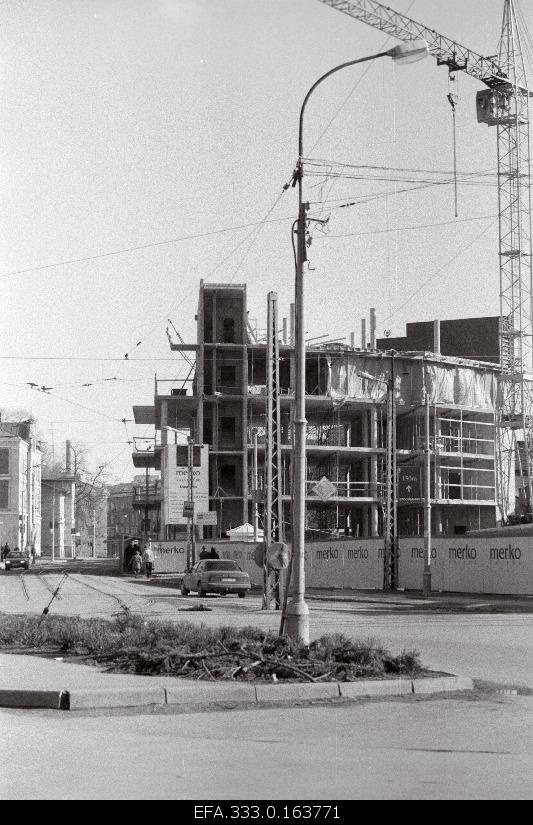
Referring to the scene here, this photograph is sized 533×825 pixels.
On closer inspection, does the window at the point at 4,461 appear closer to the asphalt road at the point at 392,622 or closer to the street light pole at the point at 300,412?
the asphalt road at the point at 392,622

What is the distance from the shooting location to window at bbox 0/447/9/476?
97.8 metres

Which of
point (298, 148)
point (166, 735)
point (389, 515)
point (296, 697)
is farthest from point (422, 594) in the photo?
point (166, 735)

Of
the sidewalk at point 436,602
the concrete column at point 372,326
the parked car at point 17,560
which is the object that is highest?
the concrete column at point 372,326

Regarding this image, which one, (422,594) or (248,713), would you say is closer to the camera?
(248,713)

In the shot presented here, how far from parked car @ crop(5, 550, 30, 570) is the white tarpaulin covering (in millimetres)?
24373

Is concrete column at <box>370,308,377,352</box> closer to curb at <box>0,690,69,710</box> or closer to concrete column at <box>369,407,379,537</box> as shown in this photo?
concrete column at <box>369,407,379,537</box>

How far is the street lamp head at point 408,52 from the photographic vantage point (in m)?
16.1

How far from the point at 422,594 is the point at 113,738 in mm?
29696

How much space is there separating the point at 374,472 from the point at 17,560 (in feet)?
87.7

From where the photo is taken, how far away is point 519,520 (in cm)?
6372

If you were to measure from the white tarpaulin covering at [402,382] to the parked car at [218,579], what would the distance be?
141 feet

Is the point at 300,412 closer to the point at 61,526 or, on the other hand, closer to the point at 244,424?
the point at 244,424

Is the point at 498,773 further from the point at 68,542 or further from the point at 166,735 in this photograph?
the point at 68,542

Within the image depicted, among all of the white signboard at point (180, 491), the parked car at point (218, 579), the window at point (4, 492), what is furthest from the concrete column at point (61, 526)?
the parked car at point (218, 579)
